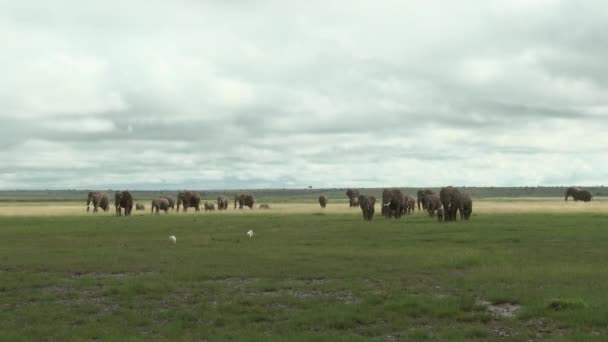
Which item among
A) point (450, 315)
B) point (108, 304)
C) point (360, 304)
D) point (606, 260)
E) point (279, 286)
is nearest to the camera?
point (450, 315)

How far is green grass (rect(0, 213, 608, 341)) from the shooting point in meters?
13.2

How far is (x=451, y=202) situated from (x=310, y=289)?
110 ft

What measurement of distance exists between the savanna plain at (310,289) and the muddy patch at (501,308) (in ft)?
0.12

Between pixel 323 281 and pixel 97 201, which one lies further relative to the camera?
pixel 97 201

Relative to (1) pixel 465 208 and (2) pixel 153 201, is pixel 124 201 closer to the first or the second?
(2) pixel 153 201

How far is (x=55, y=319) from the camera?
47.8ft

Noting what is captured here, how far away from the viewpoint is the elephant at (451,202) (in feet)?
163

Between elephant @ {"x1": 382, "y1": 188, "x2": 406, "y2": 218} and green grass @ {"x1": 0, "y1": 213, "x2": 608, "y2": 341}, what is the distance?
2084 centimetres

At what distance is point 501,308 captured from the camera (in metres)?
15.1

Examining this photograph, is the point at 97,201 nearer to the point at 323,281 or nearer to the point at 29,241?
the point at 29,241

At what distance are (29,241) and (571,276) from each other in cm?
2853

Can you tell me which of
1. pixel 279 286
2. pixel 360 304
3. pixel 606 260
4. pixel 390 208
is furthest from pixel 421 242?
pixel 390 208

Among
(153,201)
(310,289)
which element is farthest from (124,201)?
(310,289)

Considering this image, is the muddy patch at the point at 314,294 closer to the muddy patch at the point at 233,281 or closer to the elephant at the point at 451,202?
the muddy patch at the point at 233,281
